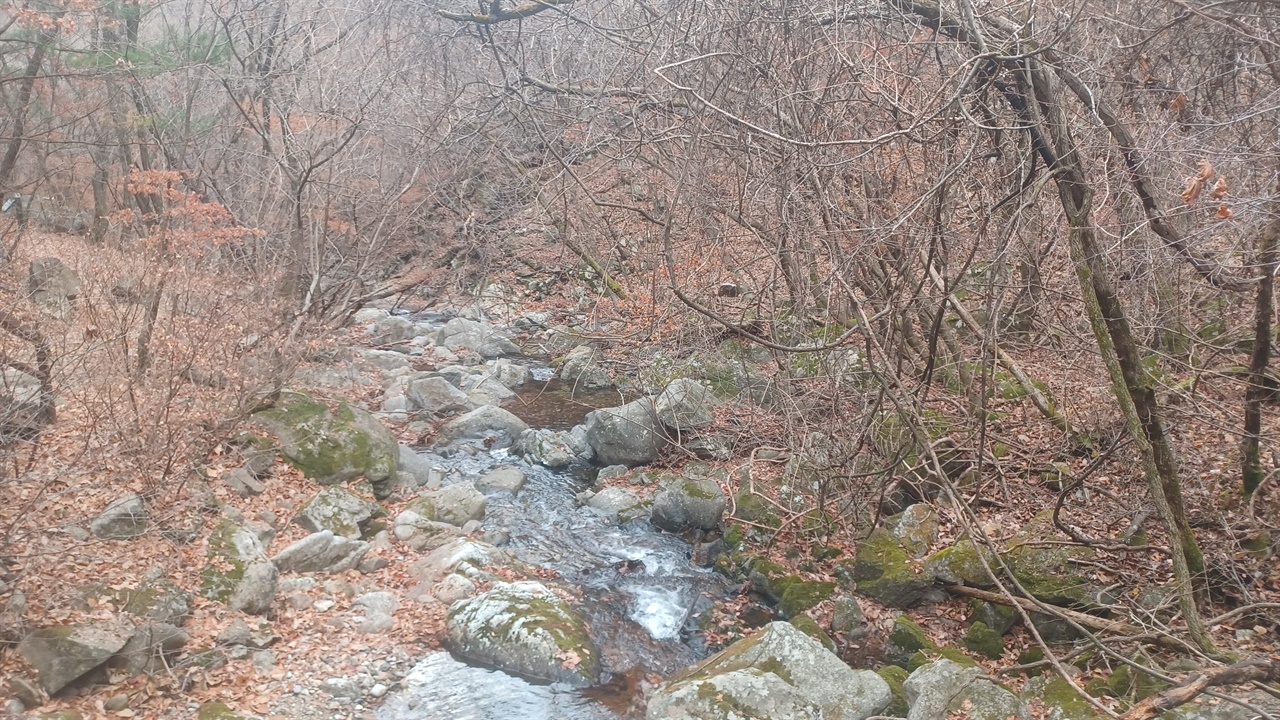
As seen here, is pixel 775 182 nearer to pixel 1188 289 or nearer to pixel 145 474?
pixel 1188 289

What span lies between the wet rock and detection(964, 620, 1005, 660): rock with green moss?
558 centimetres

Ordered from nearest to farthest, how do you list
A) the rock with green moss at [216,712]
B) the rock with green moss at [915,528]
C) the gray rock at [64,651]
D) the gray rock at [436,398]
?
the gray rock at [64,651], the rock with green moss at [216,712], the rock with green moss at [915,528], the gray rock at [436,398]

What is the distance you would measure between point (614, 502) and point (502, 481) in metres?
1.41

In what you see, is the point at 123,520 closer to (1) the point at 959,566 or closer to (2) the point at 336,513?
(2) the point at 336,513

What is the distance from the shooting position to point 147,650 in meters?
5.41

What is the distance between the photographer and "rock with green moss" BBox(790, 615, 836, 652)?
6812 millimetres

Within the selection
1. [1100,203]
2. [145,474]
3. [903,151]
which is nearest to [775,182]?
[903,151]

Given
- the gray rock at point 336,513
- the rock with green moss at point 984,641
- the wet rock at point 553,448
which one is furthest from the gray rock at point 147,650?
the rock with green moss at point 984,641

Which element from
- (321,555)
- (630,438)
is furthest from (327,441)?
(630,438)

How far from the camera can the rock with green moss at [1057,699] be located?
5043 mm

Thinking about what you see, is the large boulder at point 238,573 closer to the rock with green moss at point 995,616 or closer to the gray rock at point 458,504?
the gray rock at point 458,504

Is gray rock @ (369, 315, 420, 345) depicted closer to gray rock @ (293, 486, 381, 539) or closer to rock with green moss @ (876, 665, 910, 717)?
gray rock @ (293, 486, 381, 539)

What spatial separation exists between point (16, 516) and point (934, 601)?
6.85 m

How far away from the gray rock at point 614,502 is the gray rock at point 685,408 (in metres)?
1.24
